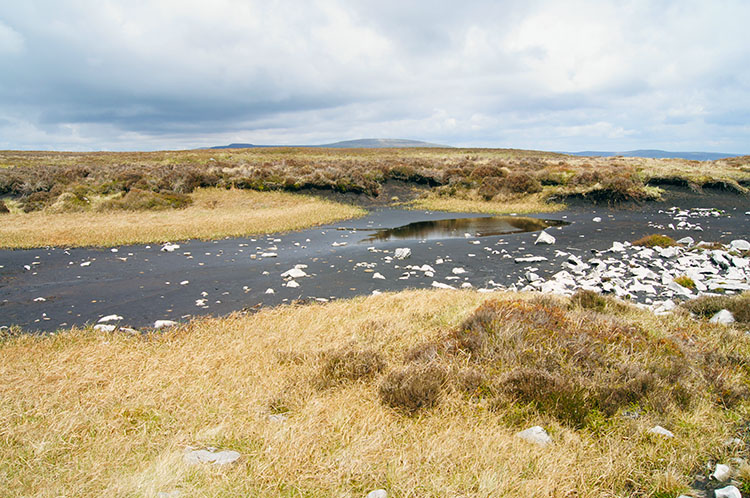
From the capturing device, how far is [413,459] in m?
3.26

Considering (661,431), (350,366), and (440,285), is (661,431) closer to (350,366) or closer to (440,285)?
(350,366)

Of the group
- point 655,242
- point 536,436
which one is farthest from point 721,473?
point 655,242

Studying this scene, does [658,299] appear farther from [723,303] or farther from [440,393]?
[440,393]

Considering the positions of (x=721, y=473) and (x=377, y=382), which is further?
(x=377, y=382)

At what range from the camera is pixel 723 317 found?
6.84 metres

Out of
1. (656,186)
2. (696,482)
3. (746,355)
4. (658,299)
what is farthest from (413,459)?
(656,186)

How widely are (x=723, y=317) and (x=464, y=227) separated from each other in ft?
45.7

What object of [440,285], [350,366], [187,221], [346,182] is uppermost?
[346,182]

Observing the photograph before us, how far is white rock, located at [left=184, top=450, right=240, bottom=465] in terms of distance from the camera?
318cm

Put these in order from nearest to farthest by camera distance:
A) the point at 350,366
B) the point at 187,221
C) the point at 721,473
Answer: the point at 721,473 < the point at 350,366 < the point at 187,221

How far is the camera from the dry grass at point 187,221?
16.1 meters

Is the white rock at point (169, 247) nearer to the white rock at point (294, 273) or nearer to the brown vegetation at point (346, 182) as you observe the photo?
the white rock at point (294, 273)

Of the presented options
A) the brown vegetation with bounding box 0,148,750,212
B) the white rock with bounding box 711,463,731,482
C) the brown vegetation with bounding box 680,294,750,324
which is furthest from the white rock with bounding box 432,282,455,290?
the brown vegetation with bounding box 0,148,750,212

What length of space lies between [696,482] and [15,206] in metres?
31.8
